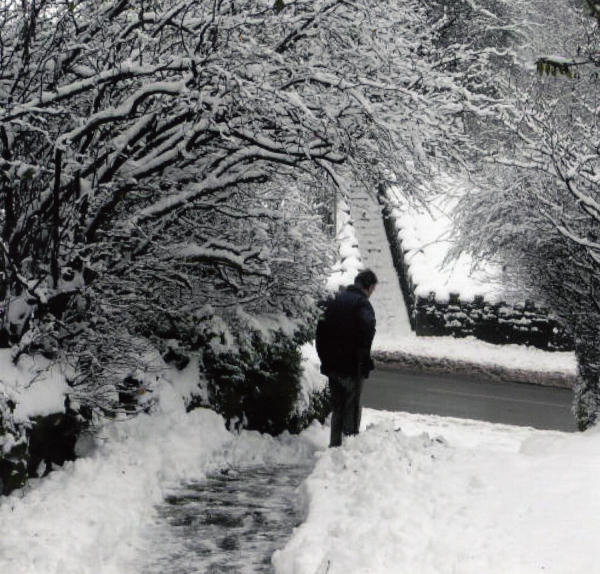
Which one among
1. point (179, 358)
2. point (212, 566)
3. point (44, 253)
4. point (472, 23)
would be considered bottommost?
point (212, 566)

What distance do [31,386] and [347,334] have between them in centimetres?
306

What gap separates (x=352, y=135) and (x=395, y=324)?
15.1 meters

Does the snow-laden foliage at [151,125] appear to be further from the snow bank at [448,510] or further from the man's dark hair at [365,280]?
the snow bank at [448,510]

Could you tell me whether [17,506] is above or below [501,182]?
below

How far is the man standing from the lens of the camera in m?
8.21

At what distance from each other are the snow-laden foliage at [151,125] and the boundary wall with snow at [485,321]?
40.6ft

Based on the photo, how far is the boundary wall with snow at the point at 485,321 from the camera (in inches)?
766

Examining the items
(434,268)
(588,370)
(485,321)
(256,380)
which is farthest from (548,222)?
(434,268)

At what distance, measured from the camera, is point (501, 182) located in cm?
1022

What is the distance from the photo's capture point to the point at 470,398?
48.7 ft

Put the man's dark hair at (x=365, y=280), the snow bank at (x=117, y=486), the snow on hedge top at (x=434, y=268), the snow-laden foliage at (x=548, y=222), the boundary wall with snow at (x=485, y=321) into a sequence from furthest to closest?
1. the snow on hedge top at (x=434, y=268)
2. the boundary wall with snow at (x=485, y=321)
3. the snow-laden foliage at (x=548, y=222)
4. the man's dark hair at (x=365, y=280)
5. the snow bank at (x=117, y=486)

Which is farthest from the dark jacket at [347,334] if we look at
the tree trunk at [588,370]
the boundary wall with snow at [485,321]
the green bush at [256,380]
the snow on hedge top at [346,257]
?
the snow on hedge top at [346,257]

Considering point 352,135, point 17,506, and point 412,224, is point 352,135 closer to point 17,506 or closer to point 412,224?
point 17,506

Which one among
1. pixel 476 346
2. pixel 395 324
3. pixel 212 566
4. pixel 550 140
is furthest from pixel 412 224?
pixel 212 566
